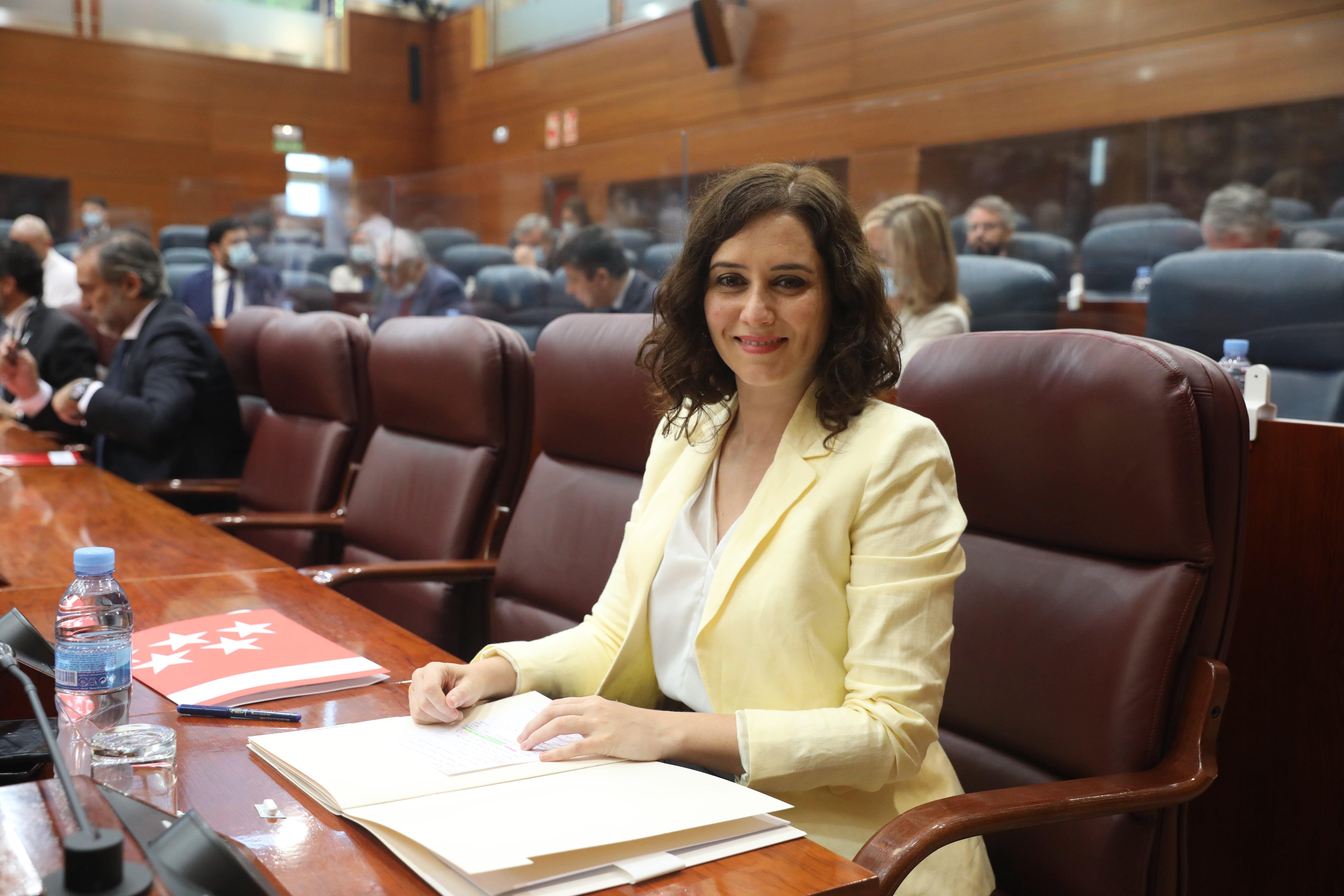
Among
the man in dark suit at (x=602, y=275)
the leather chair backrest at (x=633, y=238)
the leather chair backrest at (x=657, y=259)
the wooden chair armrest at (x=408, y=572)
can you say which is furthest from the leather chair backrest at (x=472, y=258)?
the wooden chair armrest at (x=408, y=572)

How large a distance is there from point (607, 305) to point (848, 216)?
8.86ft

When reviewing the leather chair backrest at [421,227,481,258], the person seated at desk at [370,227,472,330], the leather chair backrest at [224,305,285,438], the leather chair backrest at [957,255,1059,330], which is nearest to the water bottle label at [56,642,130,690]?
the leather chair backrest at [224,305,285,438]

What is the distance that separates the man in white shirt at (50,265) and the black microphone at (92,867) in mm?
6386

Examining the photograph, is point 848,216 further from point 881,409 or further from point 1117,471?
point 1117,471

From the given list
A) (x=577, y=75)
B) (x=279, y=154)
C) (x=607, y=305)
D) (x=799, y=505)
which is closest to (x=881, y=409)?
(x=799, y=505)

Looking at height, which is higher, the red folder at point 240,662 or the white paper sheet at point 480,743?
the white paper sheet at point 480,743

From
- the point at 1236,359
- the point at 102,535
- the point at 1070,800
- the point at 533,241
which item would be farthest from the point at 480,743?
the point at 533,241

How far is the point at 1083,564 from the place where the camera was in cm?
126

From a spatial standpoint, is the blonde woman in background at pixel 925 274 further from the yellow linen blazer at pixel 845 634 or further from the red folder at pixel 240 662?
the red folder at pixel 240 662

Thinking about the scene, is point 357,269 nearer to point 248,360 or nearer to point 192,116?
point 248,360

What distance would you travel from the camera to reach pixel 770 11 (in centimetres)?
645

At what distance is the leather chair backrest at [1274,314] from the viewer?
2697 millimetres

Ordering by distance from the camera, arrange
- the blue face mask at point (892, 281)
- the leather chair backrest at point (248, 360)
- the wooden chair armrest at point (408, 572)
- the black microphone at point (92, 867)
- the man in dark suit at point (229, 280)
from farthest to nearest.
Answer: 1. the man in dark suit at point (229, 280)
2. the leather chair backrest at point (248, 360)
3. the blue face mask at point (892, 281)
4. the wooden chair armrest at point (408, 572)
5. the black microphone at point (92, 867)

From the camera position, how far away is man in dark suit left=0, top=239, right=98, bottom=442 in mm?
3947
